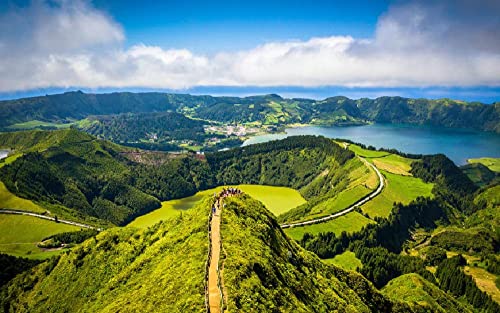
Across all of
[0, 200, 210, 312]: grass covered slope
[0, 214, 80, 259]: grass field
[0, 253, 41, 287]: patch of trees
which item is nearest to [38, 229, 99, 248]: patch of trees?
[0, 214, 80, 259]: grass field

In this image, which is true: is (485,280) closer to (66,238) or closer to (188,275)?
(188,275)

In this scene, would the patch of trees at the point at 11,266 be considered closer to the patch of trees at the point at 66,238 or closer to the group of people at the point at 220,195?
the patch of trees at the point at 66,238

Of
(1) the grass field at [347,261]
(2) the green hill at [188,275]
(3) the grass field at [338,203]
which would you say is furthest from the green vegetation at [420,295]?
(3) the grass field at [338,203]

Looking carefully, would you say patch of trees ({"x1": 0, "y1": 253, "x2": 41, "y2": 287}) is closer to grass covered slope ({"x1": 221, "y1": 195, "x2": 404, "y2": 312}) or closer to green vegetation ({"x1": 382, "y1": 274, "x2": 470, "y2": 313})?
grass covered slope ({"x1": 221, "y1": 195, "x2": 404, "y2": 312})

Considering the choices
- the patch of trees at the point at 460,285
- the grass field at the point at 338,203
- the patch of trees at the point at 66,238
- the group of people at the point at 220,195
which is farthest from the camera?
the grass field at the point at 338,203

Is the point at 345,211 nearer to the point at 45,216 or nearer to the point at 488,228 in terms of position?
the point at 488,228

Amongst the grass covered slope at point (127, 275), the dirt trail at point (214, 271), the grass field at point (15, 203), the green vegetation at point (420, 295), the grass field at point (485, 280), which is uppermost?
the dirt trail at point (214, 271)
